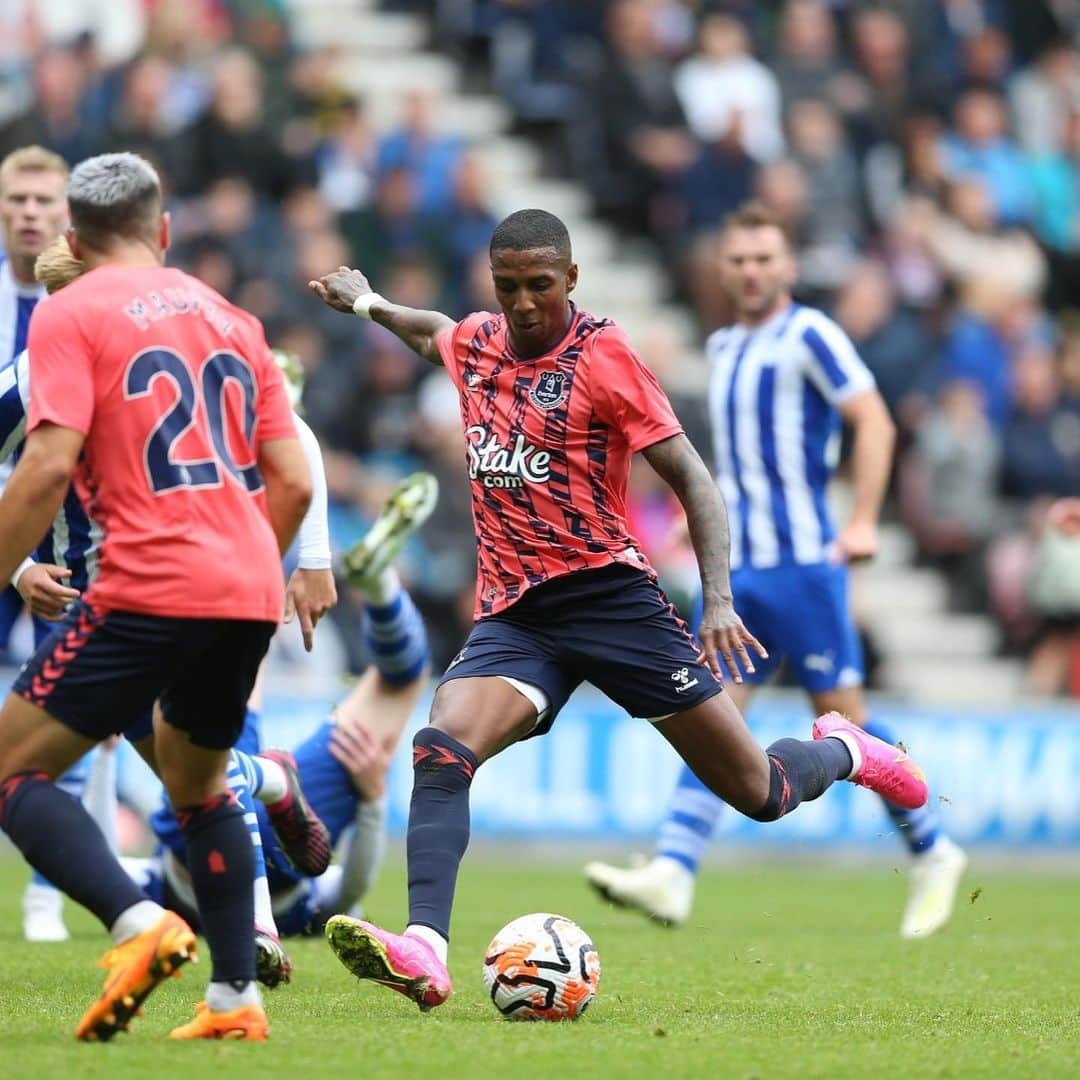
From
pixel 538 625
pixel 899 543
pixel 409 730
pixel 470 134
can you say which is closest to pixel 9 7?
pixel 470 134

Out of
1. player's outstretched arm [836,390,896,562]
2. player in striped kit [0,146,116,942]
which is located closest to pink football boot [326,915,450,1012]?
player in striped kit [0,146,116,942]

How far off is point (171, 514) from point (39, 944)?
3733mm

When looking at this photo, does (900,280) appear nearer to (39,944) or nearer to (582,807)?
(582,807)

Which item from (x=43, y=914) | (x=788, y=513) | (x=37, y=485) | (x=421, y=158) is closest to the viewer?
(x=37, y=485)

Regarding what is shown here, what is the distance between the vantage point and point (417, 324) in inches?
285

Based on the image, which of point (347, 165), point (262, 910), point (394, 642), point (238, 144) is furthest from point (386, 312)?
point (347, 165)

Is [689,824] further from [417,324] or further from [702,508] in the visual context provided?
[702,508]

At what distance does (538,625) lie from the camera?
6809 mm

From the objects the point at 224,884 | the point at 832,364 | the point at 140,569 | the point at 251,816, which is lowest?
the point at 251,816

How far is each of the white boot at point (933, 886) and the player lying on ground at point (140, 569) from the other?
4894mm

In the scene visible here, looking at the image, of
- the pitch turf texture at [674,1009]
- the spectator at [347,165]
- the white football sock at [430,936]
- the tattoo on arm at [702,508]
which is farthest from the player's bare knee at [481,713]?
the spectator at [347,165]

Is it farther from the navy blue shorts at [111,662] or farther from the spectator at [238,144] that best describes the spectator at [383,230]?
the navy blue shorts at [111,662]

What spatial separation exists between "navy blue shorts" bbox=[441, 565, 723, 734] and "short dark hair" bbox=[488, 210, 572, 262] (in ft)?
3.23

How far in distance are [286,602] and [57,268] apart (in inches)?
49.0
